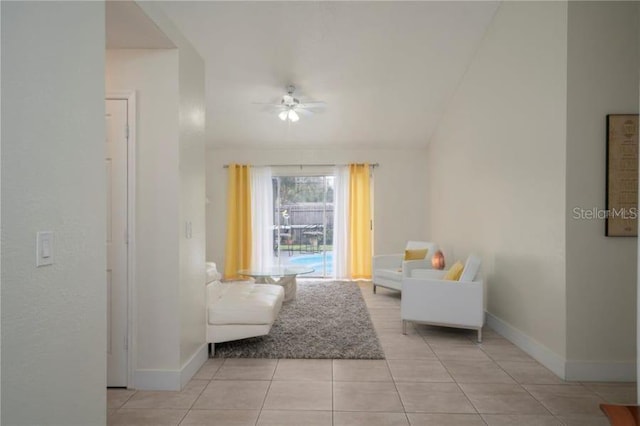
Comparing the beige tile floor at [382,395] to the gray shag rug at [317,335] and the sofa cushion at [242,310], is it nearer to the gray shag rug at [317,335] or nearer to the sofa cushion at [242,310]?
the gray shag rug at [317,335]

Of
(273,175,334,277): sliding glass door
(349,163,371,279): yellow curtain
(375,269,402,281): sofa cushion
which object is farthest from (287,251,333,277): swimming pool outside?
(375,269,402,281): sofa cushion

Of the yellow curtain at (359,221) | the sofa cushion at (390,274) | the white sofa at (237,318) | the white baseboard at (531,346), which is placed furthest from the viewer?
the yellow curtain at (359,221)

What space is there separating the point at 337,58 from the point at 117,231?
3234mm

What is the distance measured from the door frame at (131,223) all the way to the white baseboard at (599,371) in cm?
305

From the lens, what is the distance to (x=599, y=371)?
3.11 meters

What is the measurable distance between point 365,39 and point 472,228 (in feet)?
8.15

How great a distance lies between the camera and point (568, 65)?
3.10 metres

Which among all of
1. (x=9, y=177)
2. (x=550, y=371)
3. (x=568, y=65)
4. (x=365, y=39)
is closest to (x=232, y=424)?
(x=9, y=177)

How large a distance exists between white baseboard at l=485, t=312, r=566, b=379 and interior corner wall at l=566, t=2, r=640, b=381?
99mm

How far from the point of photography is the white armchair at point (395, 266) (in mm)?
5782

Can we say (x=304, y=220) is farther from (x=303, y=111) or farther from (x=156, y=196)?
(x=156, y=196)

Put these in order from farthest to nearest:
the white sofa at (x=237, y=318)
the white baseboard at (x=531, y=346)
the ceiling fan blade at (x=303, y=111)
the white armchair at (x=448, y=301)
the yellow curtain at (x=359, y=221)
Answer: the yellow curtain at (x=359, y=221) < the ceiling fan blade at (x=303, y=111) < the white armchair at (x=448, y=301) < the white sofa at (x=237, y=318) < the white baseboard at (x=531, y=346)

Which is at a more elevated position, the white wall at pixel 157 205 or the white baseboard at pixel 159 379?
the white wall at pixel 157 205

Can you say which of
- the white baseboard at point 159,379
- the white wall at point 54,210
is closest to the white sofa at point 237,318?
the white baseboard at point 159,379
